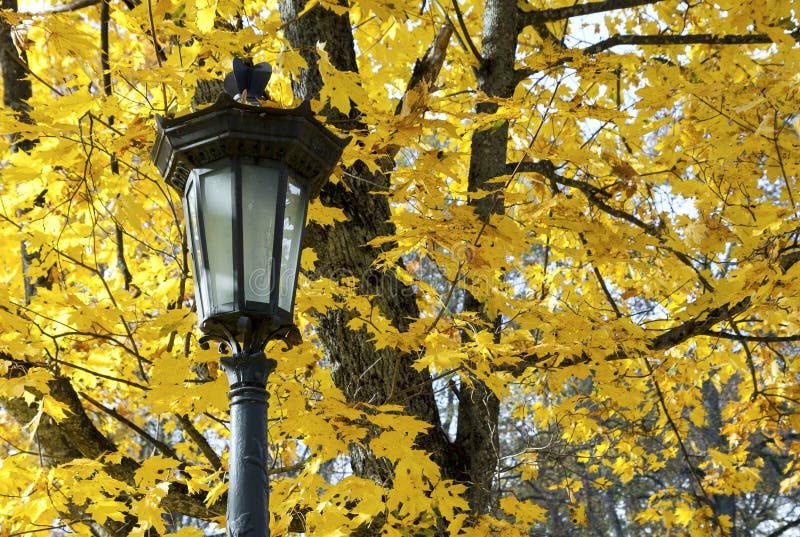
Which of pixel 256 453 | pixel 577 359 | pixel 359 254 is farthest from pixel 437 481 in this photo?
pixel 256 453

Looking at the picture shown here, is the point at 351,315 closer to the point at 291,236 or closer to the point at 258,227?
the point at 291,236

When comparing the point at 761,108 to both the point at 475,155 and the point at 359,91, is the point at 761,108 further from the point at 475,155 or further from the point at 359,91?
the point at 359,91

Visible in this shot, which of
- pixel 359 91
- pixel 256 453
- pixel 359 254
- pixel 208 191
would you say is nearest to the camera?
pixel 256 453

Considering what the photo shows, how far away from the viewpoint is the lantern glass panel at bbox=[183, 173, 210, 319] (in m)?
1.98

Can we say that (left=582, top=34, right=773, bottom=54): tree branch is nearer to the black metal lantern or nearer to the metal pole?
the black metal lantern

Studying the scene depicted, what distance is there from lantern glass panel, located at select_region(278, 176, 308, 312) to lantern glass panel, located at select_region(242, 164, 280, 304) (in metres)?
0.05

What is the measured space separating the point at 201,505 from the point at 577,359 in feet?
6.00

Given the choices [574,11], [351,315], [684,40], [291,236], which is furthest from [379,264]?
[684,40]

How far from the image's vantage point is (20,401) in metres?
3.76

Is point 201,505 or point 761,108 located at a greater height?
point 761,108

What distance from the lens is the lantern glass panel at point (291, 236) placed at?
6.67 ft

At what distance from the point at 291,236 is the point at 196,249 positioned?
0.82 feet

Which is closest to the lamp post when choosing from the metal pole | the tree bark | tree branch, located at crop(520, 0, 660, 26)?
the metal pole

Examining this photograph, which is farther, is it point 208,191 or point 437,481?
point 437,481
